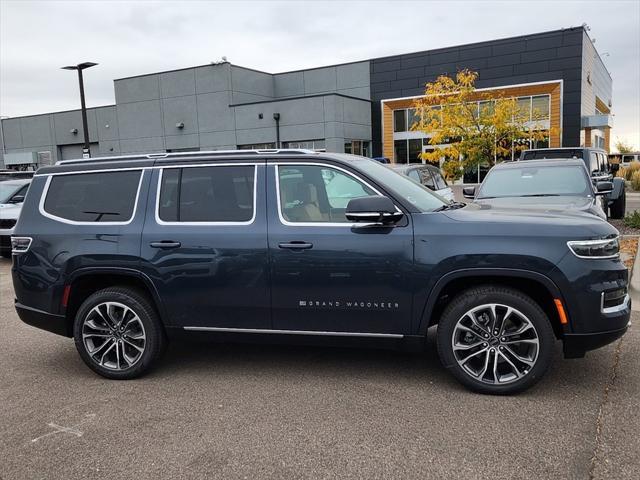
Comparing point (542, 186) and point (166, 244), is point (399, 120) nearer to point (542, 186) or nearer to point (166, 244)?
point (542, 186)

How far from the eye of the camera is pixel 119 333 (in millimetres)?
4844

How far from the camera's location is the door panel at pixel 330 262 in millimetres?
4223

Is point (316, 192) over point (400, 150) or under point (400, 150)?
under

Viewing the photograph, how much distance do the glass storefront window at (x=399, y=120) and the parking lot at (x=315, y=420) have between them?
1124 inches

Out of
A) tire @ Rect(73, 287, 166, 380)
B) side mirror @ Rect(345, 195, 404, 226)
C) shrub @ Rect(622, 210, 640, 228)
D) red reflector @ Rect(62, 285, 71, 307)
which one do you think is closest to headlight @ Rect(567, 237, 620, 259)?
side mirror @ Rect(345, 195, 404, 226)

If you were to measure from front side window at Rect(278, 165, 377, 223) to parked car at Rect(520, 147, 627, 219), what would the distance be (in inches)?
334

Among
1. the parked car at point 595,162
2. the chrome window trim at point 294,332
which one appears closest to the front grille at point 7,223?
the chrome window trim at point 294,332

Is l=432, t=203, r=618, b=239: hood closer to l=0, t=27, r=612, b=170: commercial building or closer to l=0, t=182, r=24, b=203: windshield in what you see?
l=0, t=182, r=24, b=203: windshield

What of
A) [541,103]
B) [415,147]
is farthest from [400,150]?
[541,103]

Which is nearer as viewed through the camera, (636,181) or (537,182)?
(537,182)

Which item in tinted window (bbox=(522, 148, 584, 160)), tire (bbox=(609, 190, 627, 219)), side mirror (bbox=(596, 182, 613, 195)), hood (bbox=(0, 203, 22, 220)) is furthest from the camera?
tire (bbox=(609, 190, 627, 219))

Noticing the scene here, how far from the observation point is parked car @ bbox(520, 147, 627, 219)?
12.4 m

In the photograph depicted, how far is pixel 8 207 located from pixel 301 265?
9.33m

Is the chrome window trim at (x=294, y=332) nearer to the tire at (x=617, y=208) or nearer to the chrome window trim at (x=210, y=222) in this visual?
the chrome window trim at (x=210, y=222)
